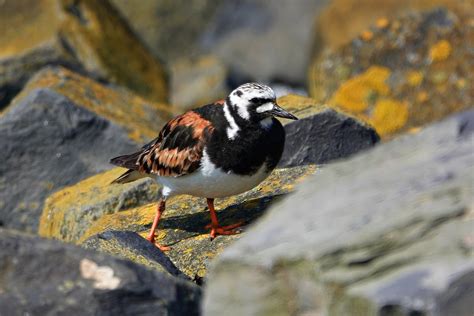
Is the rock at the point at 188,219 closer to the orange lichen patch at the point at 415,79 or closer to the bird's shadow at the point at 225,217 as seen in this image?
the bird's shadow at the point at 225,217

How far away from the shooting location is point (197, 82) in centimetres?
1948

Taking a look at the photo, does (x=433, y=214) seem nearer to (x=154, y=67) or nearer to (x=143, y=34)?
(x=154, y=67)

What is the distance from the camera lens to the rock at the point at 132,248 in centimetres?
711

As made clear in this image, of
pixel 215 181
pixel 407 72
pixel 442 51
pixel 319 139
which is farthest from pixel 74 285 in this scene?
pixel 442 51

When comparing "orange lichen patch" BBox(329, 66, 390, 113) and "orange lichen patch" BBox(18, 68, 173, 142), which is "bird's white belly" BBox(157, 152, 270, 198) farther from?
"orange lichen patch" BBox(329, 66, 390, 113)

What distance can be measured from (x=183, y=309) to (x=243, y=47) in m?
14.3

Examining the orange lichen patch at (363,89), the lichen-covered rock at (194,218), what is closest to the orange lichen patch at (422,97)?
the orange lichen patch at (363,89)

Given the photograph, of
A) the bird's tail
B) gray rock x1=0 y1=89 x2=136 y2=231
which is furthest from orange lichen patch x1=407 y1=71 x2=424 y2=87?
the bird's tail

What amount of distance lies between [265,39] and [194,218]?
1103 centimetres

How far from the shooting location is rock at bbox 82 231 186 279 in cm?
711

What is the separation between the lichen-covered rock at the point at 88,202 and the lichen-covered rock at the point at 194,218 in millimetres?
168

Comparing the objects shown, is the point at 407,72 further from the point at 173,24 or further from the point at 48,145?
the point at 173,24

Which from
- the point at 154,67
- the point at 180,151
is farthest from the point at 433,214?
the point at 154,67

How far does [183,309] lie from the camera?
5.64 metres
